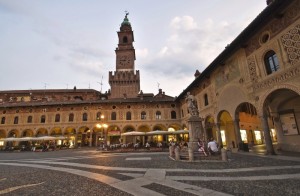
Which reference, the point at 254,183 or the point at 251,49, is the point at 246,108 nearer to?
the point at 251,49

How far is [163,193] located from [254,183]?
2.87 m

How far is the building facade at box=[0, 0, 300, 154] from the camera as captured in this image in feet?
36.0

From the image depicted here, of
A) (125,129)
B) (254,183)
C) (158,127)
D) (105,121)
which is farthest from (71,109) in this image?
(254,183)

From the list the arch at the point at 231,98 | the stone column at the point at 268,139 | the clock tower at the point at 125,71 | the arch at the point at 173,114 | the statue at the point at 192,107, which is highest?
the clock tower at the point at 125,71

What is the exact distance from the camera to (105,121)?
108ft

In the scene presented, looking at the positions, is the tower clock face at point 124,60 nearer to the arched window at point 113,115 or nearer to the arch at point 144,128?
the arched window at point 113,115

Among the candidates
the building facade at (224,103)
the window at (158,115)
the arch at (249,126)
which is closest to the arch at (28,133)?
the building facade at (224,103)

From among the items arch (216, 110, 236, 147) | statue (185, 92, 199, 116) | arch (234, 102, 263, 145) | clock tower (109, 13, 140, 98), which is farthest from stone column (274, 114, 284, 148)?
clock tower (109, 13, 140, 98)

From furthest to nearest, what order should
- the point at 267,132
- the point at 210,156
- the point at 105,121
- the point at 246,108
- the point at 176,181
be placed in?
the point at 105,121
the point at 246,108
the point at 267,132
the point at 210,156
the point at 176,181

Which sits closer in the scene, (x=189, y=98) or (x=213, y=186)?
(x=213, y=186)

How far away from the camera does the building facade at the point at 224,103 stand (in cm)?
1098

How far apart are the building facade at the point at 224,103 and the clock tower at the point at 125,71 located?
0.88 ft

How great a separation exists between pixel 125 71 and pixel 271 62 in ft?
131

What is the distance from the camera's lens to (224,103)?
17.2m
